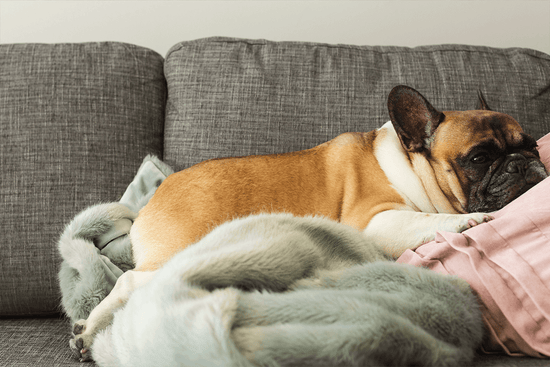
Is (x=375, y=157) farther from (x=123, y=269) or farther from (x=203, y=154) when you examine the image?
(x=123, y=269)

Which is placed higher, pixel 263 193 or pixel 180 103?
pixel 180 103

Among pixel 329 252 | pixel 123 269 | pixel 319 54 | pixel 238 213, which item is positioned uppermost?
pixel 319 54

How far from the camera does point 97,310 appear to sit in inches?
33.9

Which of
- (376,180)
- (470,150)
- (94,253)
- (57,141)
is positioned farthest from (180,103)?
(470,150)

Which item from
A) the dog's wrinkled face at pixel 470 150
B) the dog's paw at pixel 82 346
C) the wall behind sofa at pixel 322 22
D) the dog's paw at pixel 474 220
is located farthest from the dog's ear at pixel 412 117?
the dog's paw at pixel 82 346

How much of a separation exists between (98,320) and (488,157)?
3.46 ft

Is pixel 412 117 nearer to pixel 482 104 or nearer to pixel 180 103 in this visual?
pixel 482 104

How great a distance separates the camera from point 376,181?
1162 millimetres

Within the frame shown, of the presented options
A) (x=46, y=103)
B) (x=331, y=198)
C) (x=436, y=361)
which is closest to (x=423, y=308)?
(x=436, y=361)

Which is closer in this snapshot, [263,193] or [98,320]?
[98,320]

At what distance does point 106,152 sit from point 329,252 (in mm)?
873

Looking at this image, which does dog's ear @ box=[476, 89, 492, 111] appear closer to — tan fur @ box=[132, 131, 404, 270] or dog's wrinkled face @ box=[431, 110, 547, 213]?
dog's wrinkled face @ box=[431, 110, 547, 213]

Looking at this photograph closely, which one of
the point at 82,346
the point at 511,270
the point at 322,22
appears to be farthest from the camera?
the point at 322,22

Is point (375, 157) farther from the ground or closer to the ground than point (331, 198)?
farther from the ground
